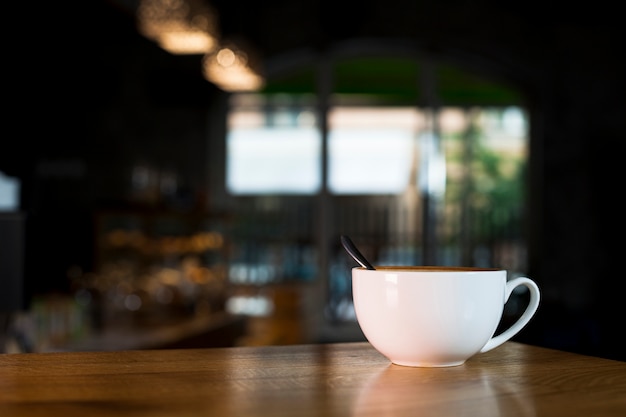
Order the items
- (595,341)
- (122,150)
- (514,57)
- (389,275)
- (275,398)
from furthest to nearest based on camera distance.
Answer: (514,57) < (122,150) < (595,341) < (389,275) < (275,398)

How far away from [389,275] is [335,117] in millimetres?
7780

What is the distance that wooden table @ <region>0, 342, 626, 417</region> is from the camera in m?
0.64

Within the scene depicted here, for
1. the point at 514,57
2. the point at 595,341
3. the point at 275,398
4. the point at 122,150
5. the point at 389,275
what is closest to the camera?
the point at 275,398

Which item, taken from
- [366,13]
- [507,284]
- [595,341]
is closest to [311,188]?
[366,13]

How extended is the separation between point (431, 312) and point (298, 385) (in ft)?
0.54

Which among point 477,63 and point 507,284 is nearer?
point 507,284

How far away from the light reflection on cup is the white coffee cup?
0.8 inches

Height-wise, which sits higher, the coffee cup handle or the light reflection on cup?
the coffee cup handle

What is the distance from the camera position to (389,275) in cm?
85

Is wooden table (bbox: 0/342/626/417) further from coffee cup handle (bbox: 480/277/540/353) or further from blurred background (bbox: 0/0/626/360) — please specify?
blurred background (bbox: 0/0/626/360)

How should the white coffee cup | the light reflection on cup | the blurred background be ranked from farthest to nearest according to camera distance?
the blurred background
the white coffee cup
the light reflection on cup

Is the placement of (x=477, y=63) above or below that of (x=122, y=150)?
above

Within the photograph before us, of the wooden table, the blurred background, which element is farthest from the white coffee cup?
the blurred background

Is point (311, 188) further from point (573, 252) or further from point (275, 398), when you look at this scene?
point (275, 398)
